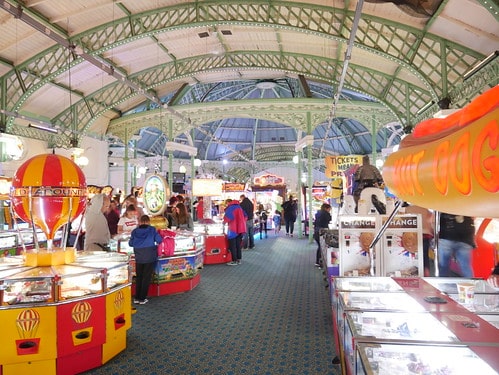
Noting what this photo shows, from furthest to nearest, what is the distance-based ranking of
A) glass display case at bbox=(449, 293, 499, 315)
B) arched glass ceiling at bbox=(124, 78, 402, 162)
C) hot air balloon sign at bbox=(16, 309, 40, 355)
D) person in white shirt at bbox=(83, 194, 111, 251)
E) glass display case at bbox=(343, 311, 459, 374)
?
arched glass ceiling at bbox=(124, 78, 402, 162) → person in white shirt at bbox=(83, 194, 111, 251) → hot air balloon sign at bbox=(16, 309, 40, 355) → glass display case at bbox=(449, 293, 499, 315) → glass display case at bbox=(343, 311, 459, 374)

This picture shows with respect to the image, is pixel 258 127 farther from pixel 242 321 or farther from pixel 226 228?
pixel 242 321

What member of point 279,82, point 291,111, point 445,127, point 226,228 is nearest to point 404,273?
point 445,127

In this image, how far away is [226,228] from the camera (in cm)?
917

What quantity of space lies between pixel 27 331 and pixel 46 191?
4.08 ft

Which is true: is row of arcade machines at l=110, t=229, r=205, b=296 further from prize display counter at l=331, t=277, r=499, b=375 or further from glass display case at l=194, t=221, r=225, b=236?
prize display counter at l=331, t=277, r=499, b=375

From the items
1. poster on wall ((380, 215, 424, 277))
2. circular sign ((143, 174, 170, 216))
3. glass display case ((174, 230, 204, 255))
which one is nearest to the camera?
poster on wall ((380, 215, 424, 277))

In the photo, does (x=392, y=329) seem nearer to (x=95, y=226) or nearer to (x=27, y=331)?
(x=27, y=331)

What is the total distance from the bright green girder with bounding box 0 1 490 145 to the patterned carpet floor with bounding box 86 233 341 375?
514 centimetres

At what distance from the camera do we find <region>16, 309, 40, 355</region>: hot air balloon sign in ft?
10.3

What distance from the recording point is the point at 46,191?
3.48m

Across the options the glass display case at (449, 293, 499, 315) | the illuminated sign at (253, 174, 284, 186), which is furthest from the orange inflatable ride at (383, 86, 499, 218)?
the illuminated sign at (253, 174, 284, 186)

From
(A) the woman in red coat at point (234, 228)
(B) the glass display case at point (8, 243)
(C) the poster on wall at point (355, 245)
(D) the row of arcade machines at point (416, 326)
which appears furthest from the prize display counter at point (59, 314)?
(A) the woman in red coat at point (234, 228)

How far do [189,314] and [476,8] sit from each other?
249 inches

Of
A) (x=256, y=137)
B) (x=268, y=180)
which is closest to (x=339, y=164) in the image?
(x=268, y=180)
